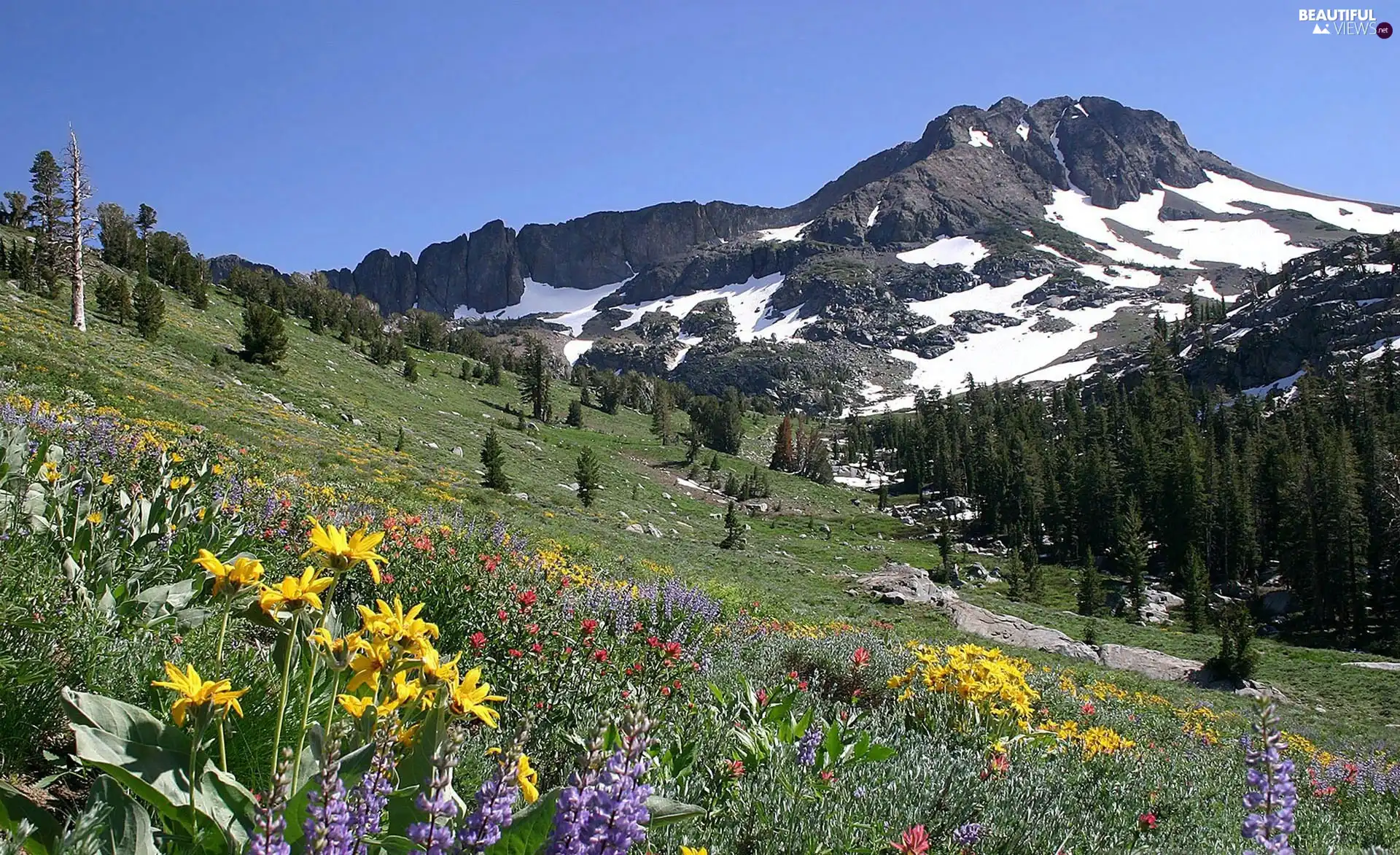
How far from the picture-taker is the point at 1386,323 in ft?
332

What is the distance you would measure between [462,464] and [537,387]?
35.3 m

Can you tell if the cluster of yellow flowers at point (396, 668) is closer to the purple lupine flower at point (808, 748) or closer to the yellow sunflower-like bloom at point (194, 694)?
the yellow sunflower-like bloom at point (194, 694)

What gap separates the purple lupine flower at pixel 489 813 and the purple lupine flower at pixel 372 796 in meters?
0.20

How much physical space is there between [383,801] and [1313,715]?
97.4ft

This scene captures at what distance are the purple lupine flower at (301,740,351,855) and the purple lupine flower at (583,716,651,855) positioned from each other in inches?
16.2

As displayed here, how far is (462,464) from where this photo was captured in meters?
32.7

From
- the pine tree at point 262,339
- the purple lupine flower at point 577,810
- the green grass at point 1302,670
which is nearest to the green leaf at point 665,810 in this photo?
the purple lupine flower at point 577,810

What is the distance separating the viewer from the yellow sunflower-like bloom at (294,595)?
1.67m

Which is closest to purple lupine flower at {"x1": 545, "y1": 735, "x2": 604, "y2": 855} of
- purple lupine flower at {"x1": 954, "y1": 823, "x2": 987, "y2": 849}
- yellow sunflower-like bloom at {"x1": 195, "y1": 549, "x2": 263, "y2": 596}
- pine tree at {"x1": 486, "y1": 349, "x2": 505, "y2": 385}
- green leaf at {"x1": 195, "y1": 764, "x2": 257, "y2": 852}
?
green leaf at {"x1": 195, "y1": 764, "x2": 257, "y2": 852}

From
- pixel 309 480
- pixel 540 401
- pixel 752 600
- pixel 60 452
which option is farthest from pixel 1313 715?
pixel 540 401

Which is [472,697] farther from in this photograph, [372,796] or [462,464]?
[462,464]

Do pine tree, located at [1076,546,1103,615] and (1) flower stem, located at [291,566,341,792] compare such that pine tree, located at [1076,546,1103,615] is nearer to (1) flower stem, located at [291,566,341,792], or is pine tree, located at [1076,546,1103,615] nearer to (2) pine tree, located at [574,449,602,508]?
(2) pine tree, located at [574,449,602,508]

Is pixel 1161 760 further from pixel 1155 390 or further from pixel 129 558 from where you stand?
pixel 1155 390

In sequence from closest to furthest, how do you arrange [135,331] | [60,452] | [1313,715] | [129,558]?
[129,558] < [60,452] < [1313,715] < [135,331]
